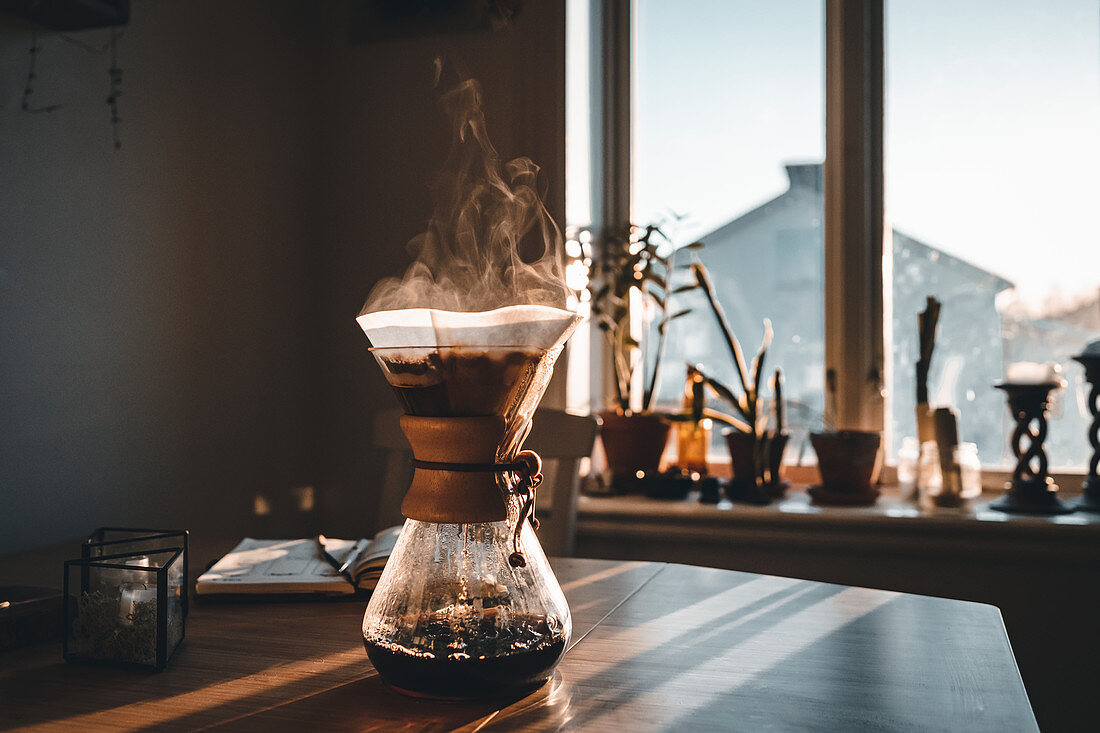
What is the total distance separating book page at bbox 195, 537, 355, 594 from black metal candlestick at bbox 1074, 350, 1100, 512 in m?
1.66

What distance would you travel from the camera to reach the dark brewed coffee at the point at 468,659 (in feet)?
2.09

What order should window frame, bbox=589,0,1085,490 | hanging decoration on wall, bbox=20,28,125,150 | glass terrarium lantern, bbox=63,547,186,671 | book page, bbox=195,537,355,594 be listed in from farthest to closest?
window frame, bbox=589,0,1085,490, hanging decoration on wall, bbox=20,28,125,150, book page, bbox=195,537,355,594, glass terrarium lantern, bbox=63,547,186,671

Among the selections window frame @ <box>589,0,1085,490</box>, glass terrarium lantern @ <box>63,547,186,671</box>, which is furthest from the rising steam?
glass terrarium lantern @ <box>63,547,186,671</box>

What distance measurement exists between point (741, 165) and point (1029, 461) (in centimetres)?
106

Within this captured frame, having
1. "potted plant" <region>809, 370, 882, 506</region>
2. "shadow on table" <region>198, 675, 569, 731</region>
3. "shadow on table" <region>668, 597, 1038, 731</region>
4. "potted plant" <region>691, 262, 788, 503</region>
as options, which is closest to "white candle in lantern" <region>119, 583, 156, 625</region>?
"shadow on table" <region>198, 675, 569, 731</region>

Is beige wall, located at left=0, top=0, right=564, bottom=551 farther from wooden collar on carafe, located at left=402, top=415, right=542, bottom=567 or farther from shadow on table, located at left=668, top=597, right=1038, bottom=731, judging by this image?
shadow on table, located at left=668, top=597, right=1038, bottom=731

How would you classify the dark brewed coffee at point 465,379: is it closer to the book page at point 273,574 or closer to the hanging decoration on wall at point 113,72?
the book page at point 273,574

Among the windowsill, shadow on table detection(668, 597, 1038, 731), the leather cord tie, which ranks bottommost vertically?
the windowsill

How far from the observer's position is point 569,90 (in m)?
2.24

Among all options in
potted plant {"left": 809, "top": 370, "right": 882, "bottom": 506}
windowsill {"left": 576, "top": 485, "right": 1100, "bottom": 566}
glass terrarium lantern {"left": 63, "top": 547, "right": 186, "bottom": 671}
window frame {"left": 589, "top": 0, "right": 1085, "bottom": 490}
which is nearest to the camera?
glass terrarium lantern {"left": 63, "top": 547, "right": 186, "bottom": 671}

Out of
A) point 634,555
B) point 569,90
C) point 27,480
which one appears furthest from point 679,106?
point 27,480

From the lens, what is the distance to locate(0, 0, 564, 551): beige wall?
1.52 m

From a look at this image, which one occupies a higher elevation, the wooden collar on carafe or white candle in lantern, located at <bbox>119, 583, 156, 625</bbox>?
the wooden collar on carafe

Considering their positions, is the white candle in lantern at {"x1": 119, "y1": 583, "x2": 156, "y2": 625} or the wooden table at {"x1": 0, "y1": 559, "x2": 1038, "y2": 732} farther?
the white candle in lantern at {"x1": 119, "y1": 583, "x2": 156, "y2": 625}
